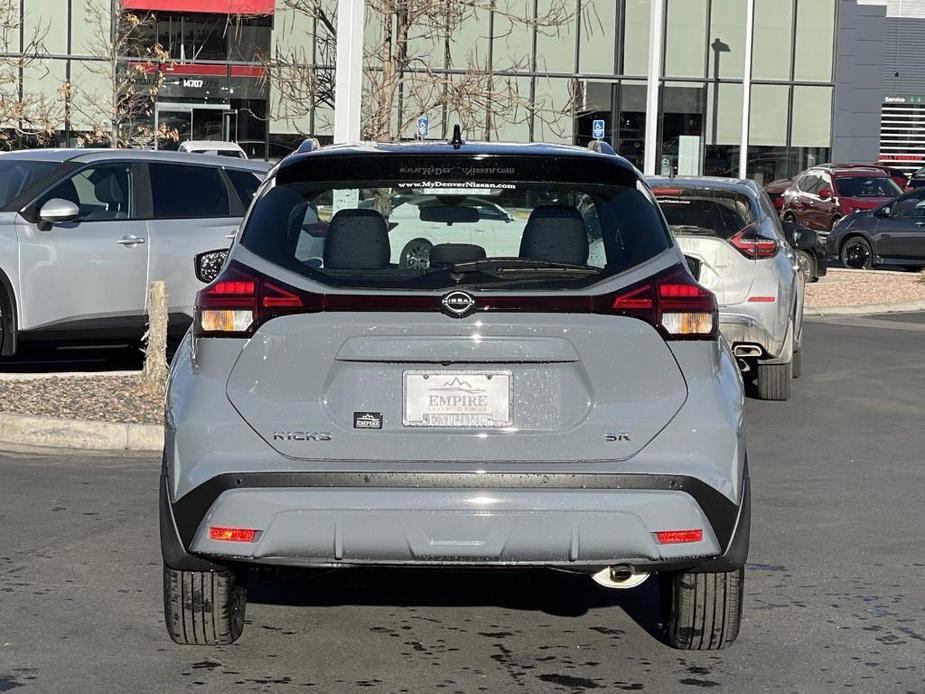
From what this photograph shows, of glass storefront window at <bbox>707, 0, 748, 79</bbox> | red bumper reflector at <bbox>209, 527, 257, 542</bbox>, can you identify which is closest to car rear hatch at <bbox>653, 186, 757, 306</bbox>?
red bumper reflector at <bbox>209, 527, 257, 542</bbox>

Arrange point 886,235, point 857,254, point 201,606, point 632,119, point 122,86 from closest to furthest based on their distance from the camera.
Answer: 1. point 201,606
2. point 886,235
3. point 857,254
4. point 122,86
5. point 632,119

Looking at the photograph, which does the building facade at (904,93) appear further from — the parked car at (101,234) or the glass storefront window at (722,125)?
the parked car at (101,234)

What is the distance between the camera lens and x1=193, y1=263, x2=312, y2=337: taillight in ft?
17.1

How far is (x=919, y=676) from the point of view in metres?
5.60

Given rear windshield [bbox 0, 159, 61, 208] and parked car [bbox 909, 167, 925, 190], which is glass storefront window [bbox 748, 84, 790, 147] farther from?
rear windshield [bbox 0, 159, 61, 208]

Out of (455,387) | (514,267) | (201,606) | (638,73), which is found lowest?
(201,606)

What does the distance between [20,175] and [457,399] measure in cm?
957

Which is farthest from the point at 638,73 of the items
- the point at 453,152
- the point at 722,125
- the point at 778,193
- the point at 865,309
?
the point at 453,152

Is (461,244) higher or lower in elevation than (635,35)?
lower

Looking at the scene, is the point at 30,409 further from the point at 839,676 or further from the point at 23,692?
the point at 839,676

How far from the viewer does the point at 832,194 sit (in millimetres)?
35219

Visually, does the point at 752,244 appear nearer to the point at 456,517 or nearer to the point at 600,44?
the point at 456,517

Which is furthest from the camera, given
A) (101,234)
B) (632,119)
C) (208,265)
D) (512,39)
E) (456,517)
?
(632,119)

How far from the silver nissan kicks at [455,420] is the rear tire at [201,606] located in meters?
0.20
